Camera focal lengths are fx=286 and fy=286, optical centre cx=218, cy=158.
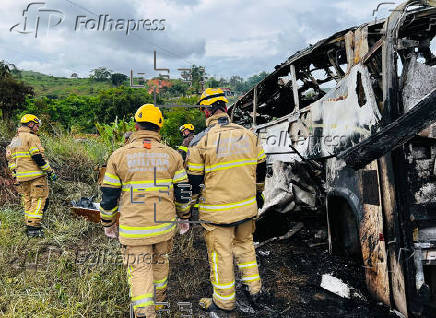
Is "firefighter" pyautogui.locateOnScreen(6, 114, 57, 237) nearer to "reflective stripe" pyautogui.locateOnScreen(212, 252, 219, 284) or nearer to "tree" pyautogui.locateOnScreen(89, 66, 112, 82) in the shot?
"reflective stripe" pyautogui.locateOnScreen(212, 252, 219, 284)

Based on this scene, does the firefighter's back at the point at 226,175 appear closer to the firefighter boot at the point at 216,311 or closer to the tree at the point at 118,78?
the firefighter boot at the point at 216,311

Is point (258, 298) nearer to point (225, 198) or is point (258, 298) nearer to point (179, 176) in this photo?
point (225, 198)

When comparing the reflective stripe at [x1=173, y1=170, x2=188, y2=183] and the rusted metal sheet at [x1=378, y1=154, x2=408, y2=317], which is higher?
the reflective stripe at [x1=173, y1=170, x2=188, y2=183]

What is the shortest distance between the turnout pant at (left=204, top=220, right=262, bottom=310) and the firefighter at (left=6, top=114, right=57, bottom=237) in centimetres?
296

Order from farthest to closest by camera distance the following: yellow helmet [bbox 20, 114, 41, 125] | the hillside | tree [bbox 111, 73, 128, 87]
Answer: the hillside, tree [bbox 111, 73, 128, 87], yellow helmet [bbox 20, 114, 41, 125]

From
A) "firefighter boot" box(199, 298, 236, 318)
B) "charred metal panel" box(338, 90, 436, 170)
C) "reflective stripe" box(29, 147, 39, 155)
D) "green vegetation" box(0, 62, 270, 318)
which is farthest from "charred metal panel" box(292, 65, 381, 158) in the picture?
"reflective stripe" box(29, 147, 39, 155)

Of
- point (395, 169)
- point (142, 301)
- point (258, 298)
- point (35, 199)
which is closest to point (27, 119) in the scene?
point (35, 199)

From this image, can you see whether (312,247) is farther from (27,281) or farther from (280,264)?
(27,281)

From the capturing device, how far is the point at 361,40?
2.59 m

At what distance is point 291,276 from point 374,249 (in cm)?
103

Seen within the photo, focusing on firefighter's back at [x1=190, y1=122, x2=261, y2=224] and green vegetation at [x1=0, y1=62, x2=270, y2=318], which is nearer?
firefighter's back at [x1=190, y1=122, x2=261, y2=224]

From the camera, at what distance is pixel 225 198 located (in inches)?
90.8

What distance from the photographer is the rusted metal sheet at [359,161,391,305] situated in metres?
2.26

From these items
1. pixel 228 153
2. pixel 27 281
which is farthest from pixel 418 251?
pixel 27 281
